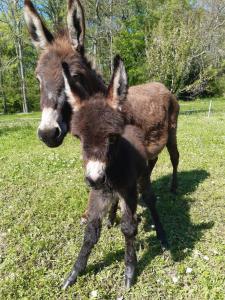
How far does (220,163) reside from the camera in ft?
24.2

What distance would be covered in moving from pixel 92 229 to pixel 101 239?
2.59 feet

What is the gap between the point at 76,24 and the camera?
3.65m

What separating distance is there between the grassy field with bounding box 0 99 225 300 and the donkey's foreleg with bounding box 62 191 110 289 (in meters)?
0.10

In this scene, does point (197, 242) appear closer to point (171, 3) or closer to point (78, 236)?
point (78, 236)

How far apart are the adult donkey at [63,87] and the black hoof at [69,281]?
5.08 ft

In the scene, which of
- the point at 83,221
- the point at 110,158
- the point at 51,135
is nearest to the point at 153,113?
the point at 83,221

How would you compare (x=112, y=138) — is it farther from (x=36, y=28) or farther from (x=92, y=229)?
(x=36, y=28)

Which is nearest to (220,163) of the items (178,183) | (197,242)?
(178,183)

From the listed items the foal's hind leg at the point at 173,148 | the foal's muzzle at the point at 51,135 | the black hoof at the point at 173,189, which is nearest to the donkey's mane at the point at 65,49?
the foal's muzzle at the point at 51,135

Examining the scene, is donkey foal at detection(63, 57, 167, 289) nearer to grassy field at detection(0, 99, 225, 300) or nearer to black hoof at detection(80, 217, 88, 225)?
grassy field at detection(0, 99, 225, 300)

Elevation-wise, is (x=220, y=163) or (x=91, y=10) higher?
(x=91, y=10)

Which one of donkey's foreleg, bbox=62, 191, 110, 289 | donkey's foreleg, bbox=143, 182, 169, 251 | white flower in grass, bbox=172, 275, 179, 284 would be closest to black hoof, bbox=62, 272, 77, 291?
donkey's foreleg, bbox=62, 191, 110, 289

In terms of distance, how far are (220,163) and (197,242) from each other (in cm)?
356

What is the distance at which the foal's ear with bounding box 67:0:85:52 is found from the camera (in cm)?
352
